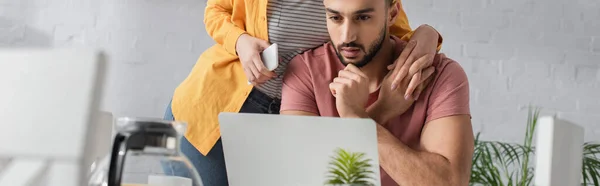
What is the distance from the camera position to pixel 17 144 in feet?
3.22

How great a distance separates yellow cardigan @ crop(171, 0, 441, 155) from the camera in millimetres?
2094

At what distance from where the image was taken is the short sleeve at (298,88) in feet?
6.61

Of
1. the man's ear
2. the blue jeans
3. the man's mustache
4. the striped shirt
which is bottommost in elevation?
the blue jeans

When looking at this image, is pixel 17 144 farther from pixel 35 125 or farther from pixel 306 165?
pixel 306 165

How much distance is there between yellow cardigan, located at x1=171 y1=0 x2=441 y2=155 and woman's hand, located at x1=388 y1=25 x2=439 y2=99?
194mm

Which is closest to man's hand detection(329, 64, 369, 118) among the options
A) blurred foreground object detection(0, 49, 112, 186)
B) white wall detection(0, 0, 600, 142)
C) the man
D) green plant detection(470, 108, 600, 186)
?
the man

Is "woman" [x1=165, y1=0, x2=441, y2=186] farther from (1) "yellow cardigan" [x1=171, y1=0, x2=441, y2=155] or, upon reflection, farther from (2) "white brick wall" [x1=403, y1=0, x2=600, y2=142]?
(2) "white brick wall" [x1=403, y1=0, x2=600, y2=142]

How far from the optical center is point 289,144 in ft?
4.21

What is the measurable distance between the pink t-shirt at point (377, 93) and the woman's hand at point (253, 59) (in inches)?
3.3

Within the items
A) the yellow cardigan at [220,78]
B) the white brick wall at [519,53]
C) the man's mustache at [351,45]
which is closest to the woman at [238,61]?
the yellow cardigan at [220,78]

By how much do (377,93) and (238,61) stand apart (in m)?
0.38

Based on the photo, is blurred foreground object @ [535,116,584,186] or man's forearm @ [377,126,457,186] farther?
man's forearm @ [377,126,457,186]

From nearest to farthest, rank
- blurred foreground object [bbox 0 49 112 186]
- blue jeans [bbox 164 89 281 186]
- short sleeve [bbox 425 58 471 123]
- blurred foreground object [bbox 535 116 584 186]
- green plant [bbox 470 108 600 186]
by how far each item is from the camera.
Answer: blurred foreground object [bbox 0 49 112 186] → blurred foreground object [bbox 535 116 584 186] → short sleeve [bbox 425 58 471 123] → blue jeans [bbox 164 89 281 186] → green plant [bbox 470 108 600 186]

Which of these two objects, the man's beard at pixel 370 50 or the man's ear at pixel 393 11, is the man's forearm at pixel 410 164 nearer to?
the man's beard at pixel 370 50
